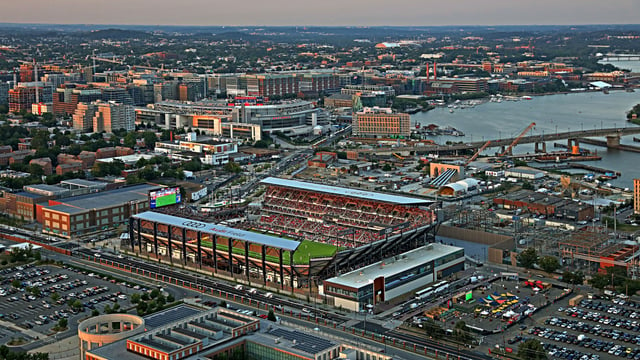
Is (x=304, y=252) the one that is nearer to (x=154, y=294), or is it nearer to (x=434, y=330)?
(x=154, y=294)

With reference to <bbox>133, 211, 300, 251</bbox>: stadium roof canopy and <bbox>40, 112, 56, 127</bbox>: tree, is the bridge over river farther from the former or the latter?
<bbox>133, 211, 300, 251</bbox>: stadium roof canopy

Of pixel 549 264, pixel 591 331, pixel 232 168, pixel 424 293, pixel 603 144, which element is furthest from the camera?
pixel 603 144

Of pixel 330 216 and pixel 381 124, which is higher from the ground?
pixel 381 124

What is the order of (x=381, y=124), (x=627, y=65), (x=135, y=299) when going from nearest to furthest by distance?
1. (x=135, y=299)
2. (x=381, y=124)
3. (x=627, y=65)

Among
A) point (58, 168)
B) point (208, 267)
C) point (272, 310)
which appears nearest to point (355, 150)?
point (58, 168)

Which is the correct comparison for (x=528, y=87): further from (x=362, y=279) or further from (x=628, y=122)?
(x=362, y=279)

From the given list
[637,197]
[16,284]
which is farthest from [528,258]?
[16,284]

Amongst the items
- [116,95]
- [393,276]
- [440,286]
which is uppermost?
[116,95]
